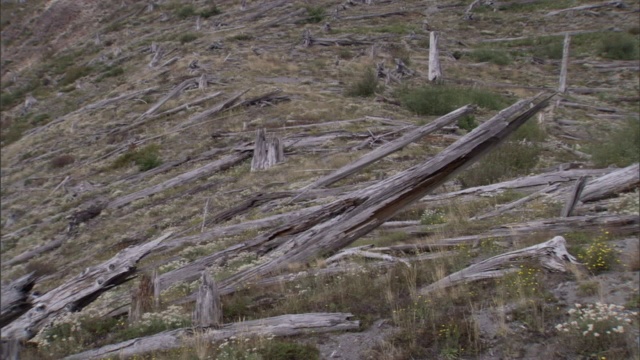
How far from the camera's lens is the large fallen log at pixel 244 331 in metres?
5.89

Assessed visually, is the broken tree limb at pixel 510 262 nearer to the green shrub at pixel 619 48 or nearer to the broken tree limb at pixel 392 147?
the broken tree limb at pixel 392 147

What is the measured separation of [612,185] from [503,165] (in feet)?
13.7

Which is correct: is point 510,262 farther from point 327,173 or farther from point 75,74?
point 75,74

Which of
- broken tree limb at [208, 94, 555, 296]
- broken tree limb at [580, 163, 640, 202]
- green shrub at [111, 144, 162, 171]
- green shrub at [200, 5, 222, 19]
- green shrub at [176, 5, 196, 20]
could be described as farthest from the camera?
green shrub at [176, 5, 196, 20]

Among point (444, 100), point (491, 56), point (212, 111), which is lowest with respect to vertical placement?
point (444, 100)

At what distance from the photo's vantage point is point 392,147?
432 inches

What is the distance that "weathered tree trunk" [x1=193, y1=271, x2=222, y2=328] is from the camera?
632 centimetres

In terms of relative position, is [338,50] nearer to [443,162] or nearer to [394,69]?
[394,69]

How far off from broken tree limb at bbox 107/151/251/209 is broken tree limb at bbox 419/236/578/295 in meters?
11.3

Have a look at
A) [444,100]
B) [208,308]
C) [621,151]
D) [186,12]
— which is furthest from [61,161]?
[186,12]

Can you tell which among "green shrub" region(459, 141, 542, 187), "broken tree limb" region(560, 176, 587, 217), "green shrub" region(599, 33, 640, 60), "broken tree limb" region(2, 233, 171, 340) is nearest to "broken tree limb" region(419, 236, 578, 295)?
"broken tree limb" region(560, 176, 587, 217)

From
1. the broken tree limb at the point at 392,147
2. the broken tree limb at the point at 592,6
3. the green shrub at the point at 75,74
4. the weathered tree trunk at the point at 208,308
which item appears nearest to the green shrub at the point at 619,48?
the broken tree limb at the point at 592,6

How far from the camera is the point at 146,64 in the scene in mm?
32469

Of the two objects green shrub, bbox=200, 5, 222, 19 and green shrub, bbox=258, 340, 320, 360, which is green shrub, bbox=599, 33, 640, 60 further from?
green shrub, bbox=200, 5, 222, 19
